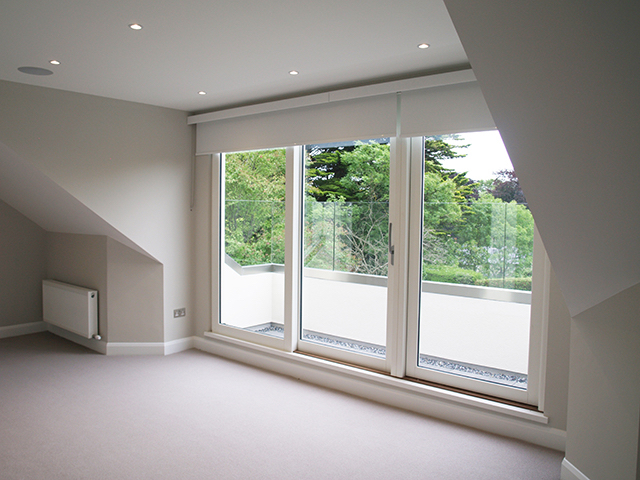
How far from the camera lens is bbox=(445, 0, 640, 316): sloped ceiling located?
123cm

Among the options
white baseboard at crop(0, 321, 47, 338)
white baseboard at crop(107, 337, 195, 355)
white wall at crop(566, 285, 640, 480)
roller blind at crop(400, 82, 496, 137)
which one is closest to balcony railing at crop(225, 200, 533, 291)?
roller blind at crop(400, 82, 496, 137)

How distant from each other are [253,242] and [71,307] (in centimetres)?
217

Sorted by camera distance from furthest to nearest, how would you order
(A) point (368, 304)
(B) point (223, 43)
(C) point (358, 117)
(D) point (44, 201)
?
(D) point (44, 201), (A) point (368, 304), (C) point (358, 117), (B) point (223, 43)

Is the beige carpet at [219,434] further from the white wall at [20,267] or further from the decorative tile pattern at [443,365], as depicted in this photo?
the white wall at [20,267]

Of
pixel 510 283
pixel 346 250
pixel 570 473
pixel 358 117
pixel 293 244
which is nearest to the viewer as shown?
pixel 570 473

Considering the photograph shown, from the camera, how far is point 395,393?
3.65 meters

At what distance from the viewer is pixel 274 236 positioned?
4598 mm

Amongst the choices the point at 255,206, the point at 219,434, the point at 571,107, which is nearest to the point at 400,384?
the point at 219,434

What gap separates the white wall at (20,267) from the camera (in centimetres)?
538

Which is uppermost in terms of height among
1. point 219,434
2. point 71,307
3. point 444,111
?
point 444,111

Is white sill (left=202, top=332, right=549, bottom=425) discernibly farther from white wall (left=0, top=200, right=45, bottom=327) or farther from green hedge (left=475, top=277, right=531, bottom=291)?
white wall (left=0, top=200, right=45, bottom=327)

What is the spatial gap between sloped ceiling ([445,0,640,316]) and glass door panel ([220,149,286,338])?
9.70 feet

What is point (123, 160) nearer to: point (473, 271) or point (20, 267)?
point (20, 267)

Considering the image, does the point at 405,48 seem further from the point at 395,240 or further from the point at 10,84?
the point at 10,84
